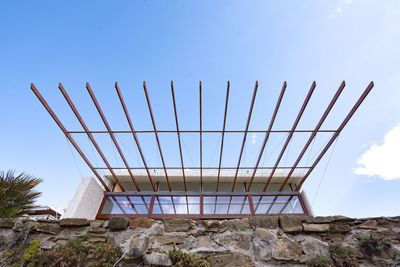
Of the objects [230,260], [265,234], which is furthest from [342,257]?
[230,260]

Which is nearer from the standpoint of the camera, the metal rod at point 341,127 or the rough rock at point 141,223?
the rough rock at point 141,223

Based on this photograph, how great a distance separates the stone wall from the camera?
2.44 m

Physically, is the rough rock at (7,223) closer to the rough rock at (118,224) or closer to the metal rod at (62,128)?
the rough rock at (118,224)

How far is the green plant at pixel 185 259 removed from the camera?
229 cm

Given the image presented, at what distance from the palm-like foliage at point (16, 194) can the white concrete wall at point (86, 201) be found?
2.27 meters

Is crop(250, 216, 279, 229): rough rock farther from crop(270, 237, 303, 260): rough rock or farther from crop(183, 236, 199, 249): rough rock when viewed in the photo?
crop(183, 236, 199, 249): rough rock

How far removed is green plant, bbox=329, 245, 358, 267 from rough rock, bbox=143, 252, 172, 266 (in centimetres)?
221

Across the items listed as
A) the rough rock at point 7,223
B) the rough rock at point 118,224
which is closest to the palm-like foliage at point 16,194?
the rough rock at point 7,223

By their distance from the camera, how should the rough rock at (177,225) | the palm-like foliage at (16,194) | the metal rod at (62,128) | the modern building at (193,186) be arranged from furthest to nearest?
the modern building at (193,186) < the metal rod at (62,128) < the palm-like foliage at (16,194) < the rough rock at (177,225)

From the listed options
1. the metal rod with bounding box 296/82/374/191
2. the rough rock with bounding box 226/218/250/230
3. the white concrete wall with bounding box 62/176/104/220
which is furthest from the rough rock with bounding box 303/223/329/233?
the white concrete wall with bounding box 62/176/104/220

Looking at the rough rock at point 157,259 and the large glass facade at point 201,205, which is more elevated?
the large glass facade at point 201,205

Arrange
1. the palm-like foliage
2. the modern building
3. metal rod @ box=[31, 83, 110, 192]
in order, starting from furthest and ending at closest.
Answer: the modern building, metal rod @ box=[31, 83, 110, 192], the palm-like foliage

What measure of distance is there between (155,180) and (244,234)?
7700mm

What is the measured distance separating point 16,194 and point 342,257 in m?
6.79
